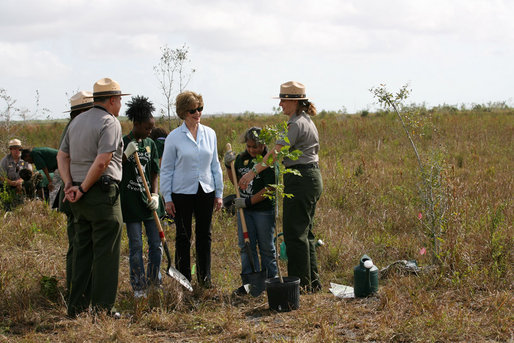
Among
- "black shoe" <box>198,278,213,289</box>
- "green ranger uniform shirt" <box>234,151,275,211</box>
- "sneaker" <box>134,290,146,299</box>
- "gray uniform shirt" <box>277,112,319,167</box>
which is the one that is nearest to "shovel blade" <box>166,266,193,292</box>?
"black shoe" <box>198,278,213,289</box>

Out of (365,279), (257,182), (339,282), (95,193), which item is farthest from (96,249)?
(339,282)

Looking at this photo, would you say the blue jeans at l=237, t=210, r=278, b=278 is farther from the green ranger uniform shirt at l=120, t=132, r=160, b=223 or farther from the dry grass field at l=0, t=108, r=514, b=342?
the green ranger uniform shirt at l=120, t=132, r=160, b=223

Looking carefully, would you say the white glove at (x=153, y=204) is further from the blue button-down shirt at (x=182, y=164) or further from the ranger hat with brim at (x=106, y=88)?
the ranger hat with brim at (x=106, y=88)

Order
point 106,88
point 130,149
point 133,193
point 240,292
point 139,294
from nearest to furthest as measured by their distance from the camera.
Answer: point 106,88 → point 130,149 → point 139,294 → point 133,193 → point 240,292

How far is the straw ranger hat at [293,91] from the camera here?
5117 millimetres

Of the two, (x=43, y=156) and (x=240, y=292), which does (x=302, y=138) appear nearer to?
(x=240, y=292)

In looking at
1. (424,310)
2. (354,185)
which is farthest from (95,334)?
(354,185)

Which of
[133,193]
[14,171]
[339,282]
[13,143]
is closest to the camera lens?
[133,193]

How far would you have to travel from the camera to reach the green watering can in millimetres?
5016

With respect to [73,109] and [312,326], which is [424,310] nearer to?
[312,326]

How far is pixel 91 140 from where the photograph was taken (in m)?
4.25

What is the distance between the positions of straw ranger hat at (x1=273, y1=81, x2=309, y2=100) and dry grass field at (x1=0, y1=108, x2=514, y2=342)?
5.37ft

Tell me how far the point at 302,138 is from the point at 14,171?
6871mm

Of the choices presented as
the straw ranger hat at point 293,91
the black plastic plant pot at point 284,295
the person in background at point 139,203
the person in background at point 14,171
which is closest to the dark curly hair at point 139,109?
the person in background at point 139,203
